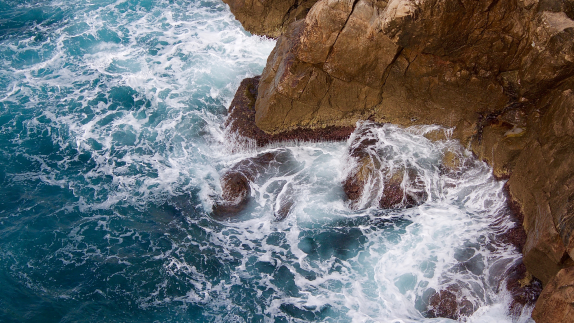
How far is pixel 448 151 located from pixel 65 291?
517 inches

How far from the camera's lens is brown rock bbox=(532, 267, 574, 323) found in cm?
856

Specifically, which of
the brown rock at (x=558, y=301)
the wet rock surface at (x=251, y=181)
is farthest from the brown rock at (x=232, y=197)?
the brown rock at (x=558, y=301)

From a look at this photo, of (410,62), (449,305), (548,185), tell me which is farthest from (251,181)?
(548,185)

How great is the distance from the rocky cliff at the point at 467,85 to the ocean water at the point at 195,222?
91 cm

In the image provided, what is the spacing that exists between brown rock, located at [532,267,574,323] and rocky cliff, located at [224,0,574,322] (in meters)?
0.03

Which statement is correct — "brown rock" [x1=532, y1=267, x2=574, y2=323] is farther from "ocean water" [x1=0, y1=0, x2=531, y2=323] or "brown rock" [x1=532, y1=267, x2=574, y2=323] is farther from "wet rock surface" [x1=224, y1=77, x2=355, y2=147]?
"wet rock surface" [x1=224, y1=77, x2=355, y2=147]

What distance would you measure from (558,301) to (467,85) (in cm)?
691

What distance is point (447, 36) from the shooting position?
11.6 m

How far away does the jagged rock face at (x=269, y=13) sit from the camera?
1931 cm

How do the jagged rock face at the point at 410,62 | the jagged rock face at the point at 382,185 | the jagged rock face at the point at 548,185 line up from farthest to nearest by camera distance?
the jagged rock face at the point at 382,185, the jagged rock face at the point at 410,62, the jagged rock face at the point at 548,185

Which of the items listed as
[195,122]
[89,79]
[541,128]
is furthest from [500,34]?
[89,79]

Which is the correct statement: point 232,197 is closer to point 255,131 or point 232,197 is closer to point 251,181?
point 251,181

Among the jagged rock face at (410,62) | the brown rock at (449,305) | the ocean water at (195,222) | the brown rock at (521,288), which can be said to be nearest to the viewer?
the brown rock at (521,288)

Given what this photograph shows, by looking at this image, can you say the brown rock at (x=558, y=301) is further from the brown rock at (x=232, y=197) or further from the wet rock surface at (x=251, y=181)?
the brown rock at (x=232, y=197)
